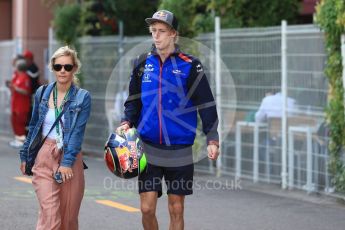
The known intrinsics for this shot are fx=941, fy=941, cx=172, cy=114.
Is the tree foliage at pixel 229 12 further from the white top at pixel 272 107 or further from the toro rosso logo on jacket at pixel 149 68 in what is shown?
the toro rosso logo on jacket at pixel 149 68

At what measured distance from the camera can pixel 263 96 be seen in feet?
42.9

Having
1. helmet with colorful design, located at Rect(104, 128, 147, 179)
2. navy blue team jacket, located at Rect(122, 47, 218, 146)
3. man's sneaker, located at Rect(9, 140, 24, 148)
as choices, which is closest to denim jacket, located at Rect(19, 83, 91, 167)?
helmet with colorful design, located at Rect(104, 128, 147, 179)

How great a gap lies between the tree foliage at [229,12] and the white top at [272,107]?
6.62 ft

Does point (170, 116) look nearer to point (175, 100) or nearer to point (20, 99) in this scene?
point (175, 100)

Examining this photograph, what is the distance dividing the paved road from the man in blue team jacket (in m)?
2.02

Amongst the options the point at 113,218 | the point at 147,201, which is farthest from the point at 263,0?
the point at 147,201

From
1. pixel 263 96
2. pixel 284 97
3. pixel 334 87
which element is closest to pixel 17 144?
pixel 263 96

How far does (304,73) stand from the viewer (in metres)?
12.2

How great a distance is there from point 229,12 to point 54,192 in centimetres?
892

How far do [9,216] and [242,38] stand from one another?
5.02 metres

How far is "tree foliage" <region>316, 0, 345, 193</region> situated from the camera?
11.2m

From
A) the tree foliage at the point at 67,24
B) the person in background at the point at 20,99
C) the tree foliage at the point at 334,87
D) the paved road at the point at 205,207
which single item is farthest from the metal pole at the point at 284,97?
the person in background at the point at 20,99

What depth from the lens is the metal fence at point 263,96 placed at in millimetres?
12008

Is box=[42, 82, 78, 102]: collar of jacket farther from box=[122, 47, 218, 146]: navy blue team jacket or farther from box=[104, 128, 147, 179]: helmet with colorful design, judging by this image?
box=[122, 47, 218, 146]: navy blue team jacket
